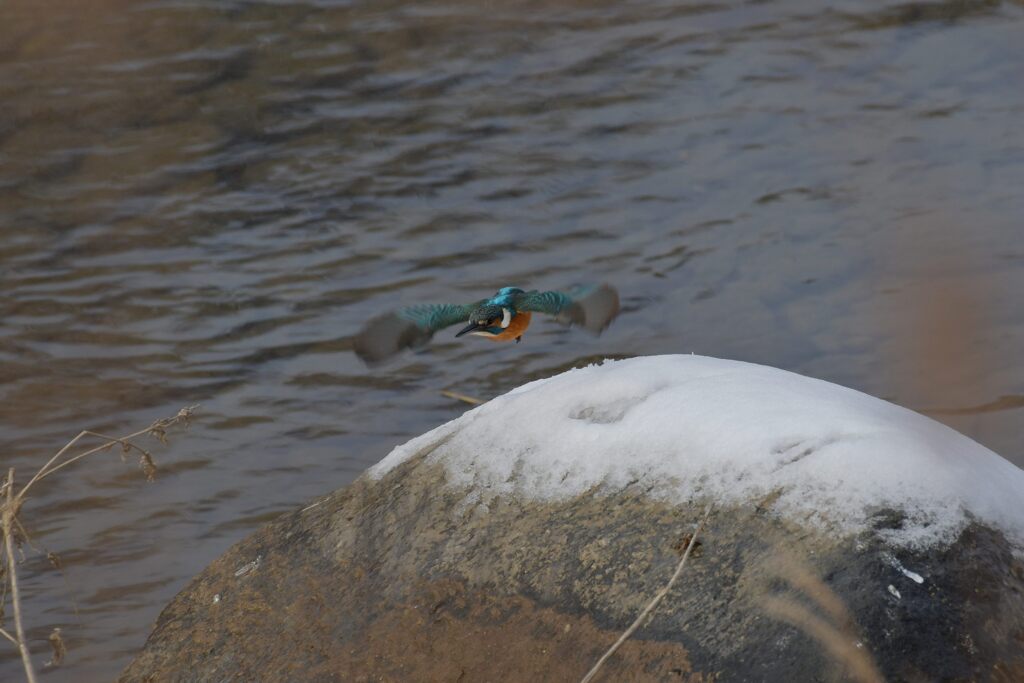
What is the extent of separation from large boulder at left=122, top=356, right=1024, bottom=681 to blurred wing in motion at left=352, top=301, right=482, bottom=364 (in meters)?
0.26

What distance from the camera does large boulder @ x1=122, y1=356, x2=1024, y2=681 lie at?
2.35 m

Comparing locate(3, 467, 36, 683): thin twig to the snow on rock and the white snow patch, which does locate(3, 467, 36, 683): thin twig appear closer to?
the snow on rock

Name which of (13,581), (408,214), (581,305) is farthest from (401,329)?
(408,214)

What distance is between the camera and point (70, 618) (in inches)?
198

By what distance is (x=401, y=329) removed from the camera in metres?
3.14

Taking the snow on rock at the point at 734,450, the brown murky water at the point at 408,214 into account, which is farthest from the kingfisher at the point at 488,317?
the brown murky water at the point at 408,214

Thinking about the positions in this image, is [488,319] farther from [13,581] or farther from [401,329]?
[13,581]

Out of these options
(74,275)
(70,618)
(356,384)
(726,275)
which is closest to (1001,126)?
(726,275)

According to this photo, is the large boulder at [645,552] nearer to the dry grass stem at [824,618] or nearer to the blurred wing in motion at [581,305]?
the dry grass stem at [824,618]

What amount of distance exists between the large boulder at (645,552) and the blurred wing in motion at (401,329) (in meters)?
0.26

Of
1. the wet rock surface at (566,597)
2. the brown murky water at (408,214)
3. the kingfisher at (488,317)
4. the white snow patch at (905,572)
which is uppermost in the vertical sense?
the kingfisher at (488,317)

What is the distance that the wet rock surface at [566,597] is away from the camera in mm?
2326

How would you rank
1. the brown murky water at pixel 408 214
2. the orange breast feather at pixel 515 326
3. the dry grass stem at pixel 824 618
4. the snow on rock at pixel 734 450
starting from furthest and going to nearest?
1. the brown murky water at pixel 408 214
2. the orange breast feather at pixel 515 326
3. the snow on rock at pixel 734 450
4. the dry grass stem at pixel 824 618

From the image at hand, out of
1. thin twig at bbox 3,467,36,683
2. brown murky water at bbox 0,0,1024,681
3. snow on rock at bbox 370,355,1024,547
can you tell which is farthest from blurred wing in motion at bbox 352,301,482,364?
brown murky water at bbox 0,0,1024,681
